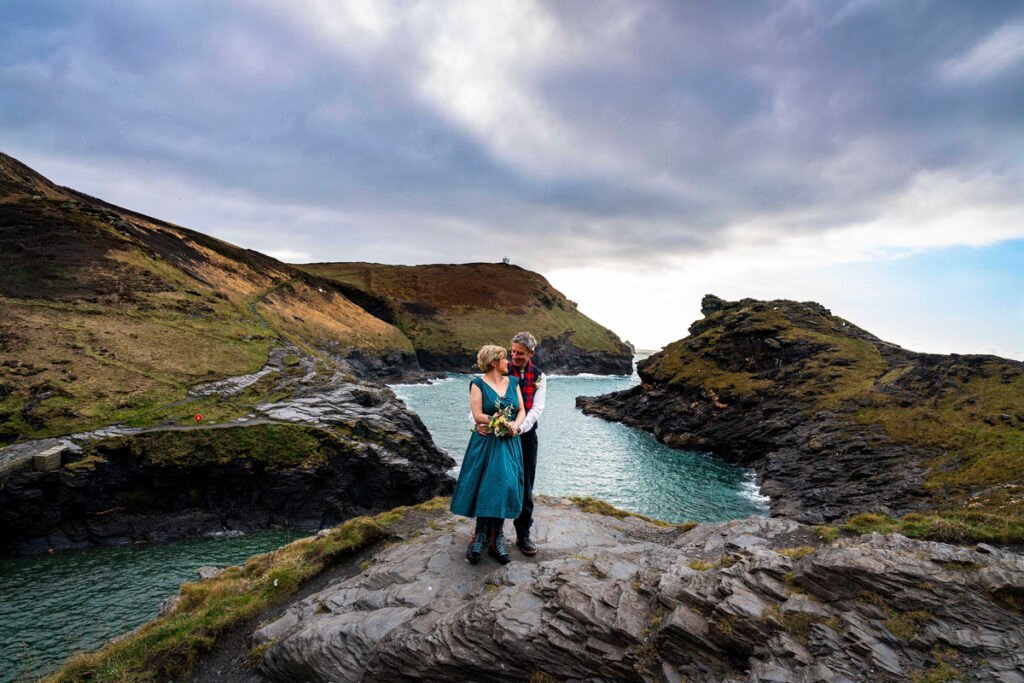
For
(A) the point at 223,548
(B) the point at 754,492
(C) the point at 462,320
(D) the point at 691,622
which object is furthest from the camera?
(C) the point at 462,320

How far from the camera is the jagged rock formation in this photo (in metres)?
28.5

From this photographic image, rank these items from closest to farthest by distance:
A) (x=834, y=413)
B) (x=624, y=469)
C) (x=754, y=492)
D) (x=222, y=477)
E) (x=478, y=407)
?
(x=478, y=407) < (x=222, y=477) < (x=754, y=492) < (x=624, y=469) < (x=834, y=413)

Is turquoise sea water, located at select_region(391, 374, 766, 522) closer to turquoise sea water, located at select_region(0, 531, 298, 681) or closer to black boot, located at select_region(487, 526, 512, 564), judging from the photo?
turquoise sea water, located at select_region(0, 531, 298, 681)

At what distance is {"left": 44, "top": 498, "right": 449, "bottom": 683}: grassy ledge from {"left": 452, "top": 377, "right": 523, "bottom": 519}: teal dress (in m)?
7.32

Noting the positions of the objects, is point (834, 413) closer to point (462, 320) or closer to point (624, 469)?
point (624, 469)

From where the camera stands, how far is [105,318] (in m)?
48.2

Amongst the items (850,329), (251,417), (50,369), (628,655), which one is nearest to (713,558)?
(628,655)

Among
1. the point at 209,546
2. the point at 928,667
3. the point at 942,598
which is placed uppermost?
the point at 942,598

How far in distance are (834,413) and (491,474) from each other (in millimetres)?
62091

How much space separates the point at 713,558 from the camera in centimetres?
1120

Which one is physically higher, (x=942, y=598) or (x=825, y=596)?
(x=942, y=598)

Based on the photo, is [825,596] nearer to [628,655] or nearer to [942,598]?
[942,598]

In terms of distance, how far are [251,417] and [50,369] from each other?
15.8 meters

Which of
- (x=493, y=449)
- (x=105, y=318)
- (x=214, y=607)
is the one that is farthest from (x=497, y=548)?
(x=105, y=318)
